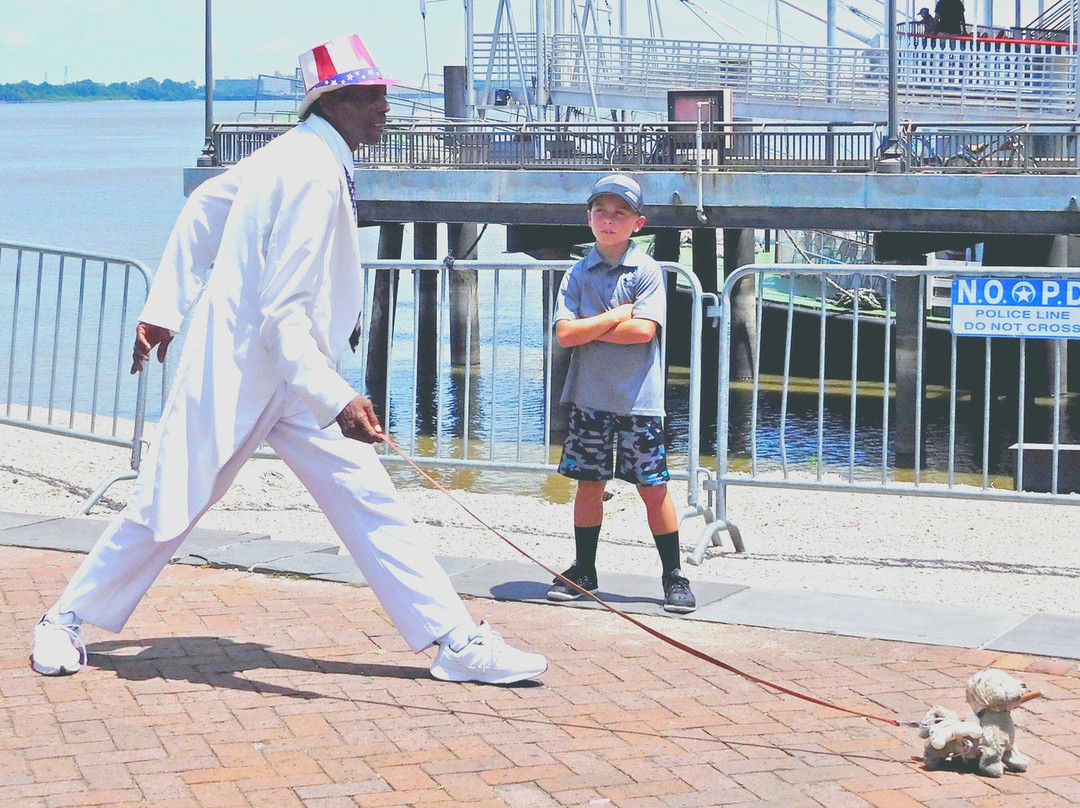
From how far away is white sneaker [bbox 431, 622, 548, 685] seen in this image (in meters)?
4.80

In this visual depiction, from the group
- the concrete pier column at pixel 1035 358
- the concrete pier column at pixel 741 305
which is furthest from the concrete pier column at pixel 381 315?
the concrete pier column at pixel 1035 358

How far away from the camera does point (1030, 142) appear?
19906 millimetres

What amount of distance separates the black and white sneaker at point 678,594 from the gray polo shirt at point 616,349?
1.94ft

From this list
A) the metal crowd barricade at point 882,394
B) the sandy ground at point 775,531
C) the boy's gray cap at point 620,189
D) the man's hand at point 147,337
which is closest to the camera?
the man's hand at point 147,337

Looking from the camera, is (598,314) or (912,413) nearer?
(598,314)

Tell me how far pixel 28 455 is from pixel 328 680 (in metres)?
5.03

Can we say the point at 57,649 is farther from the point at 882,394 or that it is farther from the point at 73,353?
the point at 882,394

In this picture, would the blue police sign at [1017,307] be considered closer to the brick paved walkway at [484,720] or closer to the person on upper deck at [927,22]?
the brick paved walkway at [484,720]

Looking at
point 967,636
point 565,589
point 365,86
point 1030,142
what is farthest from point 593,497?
point 1030,142

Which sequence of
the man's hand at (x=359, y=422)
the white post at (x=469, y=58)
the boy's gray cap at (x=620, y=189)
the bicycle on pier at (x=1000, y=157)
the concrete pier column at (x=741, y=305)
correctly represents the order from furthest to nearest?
the white post at (x=469, y=58), the concrete pier column at (x=741, y=305), the bicycle on pier at (x=1000, y=157), the boy's gray cap at (x=620, y=189), the man's hand at (x=359, y=422)

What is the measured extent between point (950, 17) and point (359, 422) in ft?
106

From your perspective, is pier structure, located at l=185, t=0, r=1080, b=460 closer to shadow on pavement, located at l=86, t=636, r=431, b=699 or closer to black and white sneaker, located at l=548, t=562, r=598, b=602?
black and white sneaker, located at l=548, t=562, r=598, b=602

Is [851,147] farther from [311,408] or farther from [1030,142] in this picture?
[311,408]

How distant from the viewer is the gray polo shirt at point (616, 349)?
232 inches
